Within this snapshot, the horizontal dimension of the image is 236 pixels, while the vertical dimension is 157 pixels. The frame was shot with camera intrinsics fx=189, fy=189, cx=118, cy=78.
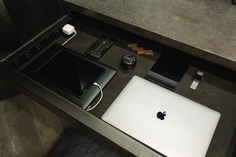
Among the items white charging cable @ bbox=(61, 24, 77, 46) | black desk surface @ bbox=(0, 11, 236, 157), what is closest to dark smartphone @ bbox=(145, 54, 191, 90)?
black desk surface @ bbox=(0, 11, 236, 157)

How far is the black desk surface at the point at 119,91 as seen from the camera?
2.09ft

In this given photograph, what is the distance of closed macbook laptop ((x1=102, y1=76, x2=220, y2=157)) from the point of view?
0.65m

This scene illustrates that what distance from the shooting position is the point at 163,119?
2.33 ft

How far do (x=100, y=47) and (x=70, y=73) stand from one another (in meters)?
0.22

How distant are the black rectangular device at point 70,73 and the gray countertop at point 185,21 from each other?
0.24 m

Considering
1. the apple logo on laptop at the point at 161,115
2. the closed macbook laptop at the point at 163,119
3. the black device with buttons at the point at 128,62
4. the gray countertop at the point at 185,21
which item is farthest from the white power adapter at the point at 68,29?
the apple logo on laptop at the point at 161,115

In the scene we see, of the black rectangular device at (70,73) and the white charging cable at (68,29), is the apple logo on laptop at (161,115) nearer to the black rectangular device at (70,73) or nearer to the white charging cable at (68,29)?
the black rectangular device at (70,73)

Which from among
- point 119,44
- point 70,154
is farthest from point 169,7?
point 70,154

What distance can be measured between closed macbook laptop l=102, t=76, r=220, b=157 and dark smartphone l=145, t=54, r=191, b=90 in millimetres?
56

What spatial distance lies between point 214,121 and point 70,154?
91cm

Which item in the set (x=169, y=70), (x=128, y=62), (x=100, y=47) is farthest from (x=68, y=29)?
(x=169, y=70)

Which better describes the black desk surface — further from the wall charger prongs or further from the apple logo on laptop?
the apple logo on laptop

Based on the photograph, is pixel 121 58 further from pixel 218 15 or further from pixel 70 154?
pixel 70 154

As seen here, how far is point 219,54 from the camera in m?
0.72
